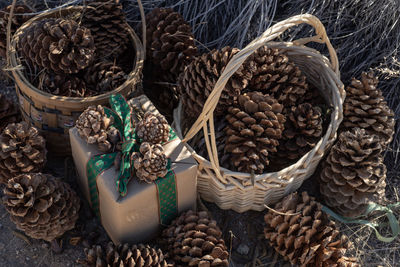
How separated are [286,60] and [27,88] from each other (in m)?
0.85

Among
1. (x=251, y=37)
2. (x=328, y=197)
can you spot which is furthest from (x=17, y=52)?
(x=328, y=197)

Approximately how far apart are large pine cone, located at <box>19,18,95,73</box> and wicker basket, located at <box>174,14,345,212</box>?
367 mm

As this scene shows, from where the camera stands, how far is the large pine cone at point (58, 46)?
4.72ft

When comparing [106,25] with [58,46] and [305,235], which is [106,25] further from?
[305,235]

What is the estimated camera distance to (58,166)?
1.68 meters

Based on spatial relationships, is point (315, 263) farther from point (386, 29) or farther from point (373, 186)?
point (386, 29)

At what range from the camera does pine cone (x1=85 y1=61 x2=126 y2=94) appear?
1596 mm

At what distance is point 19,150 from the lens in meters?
1.44

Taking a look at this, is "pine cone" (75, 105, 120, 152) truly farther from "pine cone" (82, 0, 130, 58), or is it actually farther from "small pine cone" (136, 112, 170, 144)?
"pine cone" (82, 0, 130, 58)

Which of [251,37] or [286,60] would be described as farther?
[251,37]

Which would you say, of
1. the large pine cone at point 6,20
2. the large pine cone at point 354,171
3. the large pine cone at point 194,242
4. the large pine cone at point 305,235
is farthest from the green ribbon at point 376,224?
the large pine cone at point 6,20

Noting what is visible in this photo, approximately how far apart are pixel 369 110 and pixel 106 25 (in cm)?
96

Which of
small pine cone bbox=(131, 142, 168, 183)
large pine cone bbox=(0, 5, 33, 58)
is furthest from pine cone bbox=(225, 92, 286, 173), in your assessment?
large pine cone bbox=(0, 5, 33, 58)

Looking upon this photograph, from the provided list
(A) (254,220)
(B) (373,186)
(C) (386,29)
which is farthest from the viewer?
(C) (386,29)
